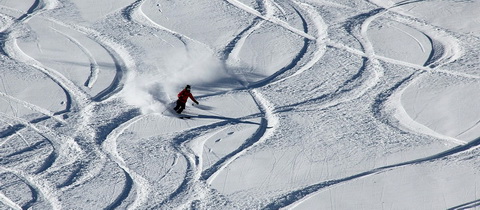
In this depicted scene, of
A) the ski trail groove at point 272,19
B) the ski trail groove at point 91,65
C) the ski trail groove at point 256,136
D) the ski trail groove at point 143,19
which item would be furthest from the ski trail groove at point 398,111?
the ski trail groove at point 91,65

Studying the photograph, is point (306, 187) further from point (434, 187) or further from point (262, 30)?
point (262, 30)

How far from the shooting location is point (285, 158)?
38.8 feet

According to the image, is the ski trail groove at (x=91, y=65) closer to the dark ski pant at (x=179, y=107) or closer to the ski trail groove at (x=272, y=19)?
the dark ski pant at (x=179, y=107)

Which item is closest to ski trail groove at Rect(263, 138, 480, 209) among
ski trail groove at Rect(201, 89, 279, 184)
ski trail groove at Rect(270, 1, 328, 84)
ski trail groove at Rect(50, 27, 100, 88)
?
ski trail groove at Rect(201, 89, 279, 184)

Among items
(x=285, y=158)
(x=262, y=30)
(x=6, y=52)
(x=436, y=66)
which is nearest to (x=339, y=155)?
(x=285, y=158)

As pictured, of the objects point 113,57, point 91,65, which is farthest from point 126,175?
point 113,57

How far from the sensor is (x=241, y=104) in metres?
13.4

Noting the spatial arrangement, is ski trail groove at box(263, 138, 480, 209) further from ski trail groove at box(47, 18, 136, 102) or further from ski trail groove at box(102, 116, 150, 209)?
ski trail groove at box(47, 18, 136, 102)

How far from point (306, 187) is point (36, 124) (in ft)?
15.6

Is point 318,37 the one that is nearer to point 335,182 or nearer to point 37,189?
point 335,182

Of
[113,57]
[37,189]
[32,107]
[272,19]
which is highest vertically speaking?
[272,19]

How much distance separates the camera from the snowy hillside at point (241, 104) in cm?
1113

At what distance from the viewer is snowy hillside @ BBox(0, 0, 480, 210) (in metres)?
11.1

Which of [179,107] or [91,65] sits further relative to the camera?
[91,65]
